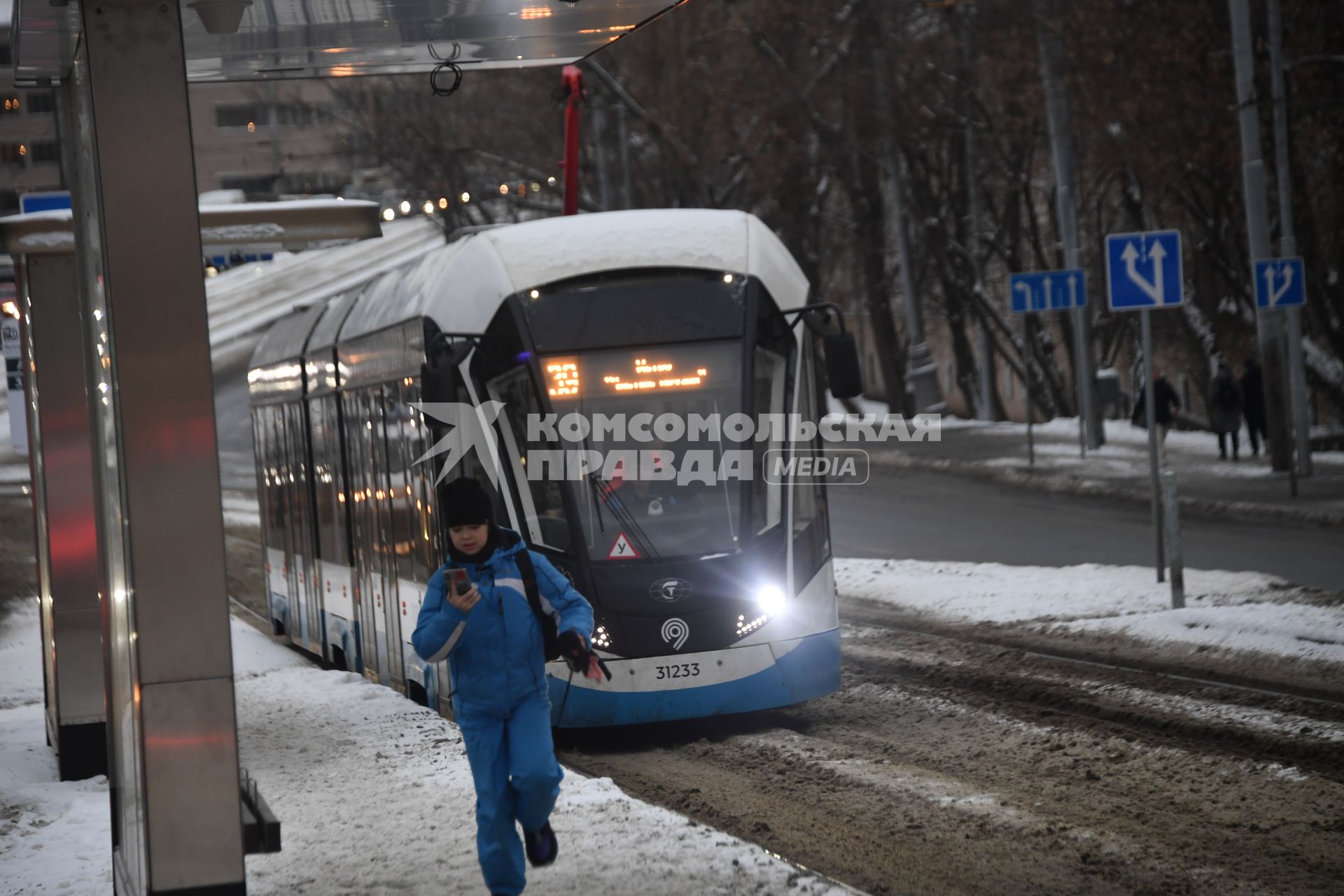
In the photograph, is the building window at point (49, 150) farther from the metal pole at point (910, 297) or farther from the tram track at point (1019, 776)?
the metal pole at point (910, 297)

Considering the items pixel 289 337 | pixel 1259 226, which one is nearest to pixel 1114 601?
pixel 289 337

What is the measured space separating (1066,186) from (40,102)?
912 inches

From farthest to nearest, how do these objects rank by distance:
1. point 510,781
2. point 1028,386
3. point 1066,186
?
point 1028,386 → point 1066,186 → point 510,781

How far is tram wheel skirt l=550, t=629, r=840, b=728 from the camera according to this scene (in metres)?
10.6

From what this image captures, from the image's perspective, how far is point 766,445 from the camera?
11141mm

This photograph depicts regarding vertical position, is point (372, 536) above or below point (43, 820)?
above

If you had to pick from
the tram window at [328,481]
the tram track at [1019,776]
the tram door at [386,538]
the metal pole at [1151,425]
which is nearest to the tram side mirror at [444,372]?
the tram door at [386,538]

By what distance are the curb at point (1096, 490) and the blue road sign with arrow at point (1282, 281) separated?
266 centimetres

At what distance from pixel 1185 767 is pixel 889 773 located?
1441 mm

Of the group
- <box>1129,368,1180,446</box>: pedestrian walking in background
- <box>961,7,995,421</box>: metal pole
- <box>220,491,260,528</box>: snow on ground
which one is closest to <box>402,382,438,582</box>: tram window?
<box>220,491,260,528</box>: snow on ground

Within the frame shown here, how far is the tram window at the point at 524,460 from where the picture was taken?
10.9m

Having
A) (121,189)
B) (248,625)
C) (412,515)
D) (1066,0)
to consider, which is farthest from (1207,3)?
(121,189)

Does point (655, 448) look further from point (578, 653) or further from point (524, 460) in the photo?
point (578, 653)

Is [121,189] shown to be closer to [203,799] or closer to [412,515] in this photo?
[203,799]
